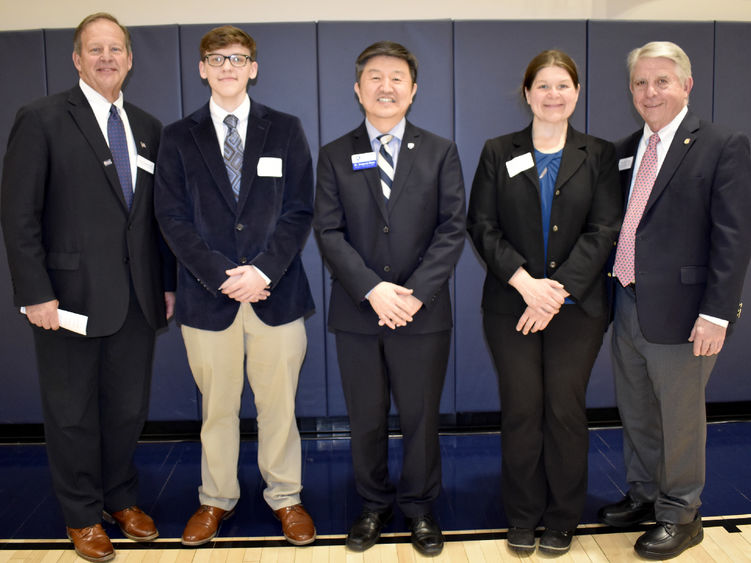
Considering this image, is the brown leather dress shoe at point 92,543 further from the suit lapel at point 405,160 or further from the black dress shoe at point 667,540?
the black dress shoe at point 667,540

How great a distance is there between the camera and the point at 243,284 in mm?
2424

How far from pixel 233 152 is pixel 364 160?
21.6 inches

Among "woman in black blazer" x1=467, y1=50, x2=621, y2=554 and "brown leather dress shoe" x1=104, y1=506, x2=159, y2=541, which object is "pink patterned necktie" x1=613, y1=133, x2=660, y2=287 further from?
"brown leather dress shoe" x1=104, y1=506, x2=159, y2=541

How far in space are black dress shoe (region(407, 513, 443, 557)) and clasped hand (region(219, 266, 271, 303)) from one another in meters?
1.15

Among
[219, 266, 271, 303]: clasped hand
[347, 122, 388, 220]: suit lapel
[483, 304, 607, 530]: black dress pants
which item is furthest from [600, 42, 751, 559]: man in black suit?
[219, 266, 271, 303]: clasped hand

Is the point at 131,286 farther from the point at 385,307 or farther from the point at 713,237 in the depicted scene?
the point at 713,237

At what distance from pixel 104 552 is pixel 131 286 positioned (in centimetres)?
108

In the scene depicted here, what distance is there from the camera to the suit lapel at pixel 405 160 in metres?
2.42

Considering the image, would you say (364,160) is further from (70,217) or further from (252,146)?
(70,217)

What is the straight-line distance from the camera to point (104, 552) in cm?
252

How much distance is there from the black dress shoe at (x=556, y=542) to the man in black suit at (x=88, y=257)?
165 centimetres

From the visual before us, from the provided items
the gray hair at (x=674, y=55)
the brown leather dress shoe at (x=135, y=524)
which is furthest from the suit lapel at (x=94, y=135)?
the gray hair at (x=674, y=55)

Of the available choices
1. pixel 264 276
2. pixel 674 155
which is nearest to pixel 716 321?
pixel 674 155

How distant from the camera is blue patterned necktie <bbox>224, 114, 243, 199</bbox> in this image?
8.32ft
